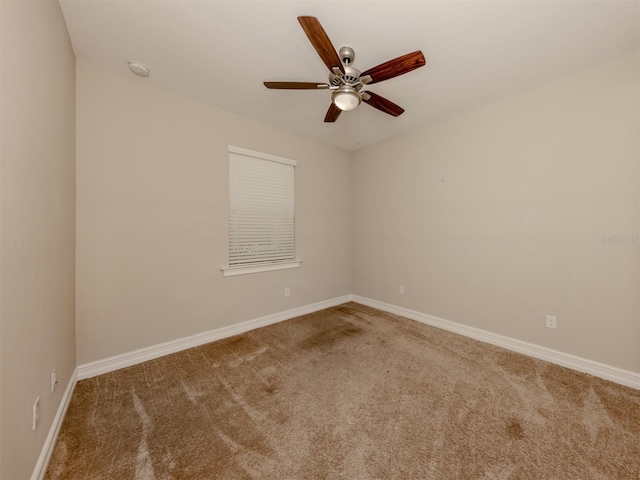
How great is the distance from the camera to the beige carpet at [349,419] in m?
1.28

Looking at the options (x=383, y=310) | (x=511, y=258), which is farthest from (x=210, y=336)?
(x=511, y=258)

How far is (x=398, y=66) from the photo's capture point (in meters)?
1.63

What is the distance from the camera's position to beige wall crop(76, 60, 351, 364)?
2111 millimetres

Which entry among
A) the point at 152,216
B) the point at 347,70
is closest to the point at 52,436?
the point at 152,216

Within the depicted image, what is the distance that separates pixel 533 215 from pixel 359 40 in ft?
7.48

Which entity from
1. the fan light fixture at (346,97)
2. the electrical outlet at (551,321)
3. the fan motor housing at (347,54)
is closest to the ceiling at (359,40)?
the fan motor housing at (347,54)

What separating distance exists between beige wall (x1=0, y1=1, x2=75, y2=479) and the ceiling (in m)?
0.46

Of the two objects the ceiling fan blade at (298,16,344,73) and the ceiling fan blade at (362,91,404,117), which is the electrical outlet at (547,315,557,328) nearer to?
the ceiling fan blade at (362,91,404,117)

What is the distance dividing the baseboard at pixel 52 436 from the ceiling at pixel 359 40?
2.58 m

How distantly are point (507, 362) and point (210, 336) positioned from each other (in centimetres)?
300

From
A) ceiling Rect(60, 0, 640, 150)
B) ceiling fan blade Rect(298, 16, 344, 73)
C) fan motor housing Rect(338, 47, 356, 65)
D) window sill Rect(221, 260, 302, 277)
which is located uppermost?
ceiling Rect(60, 0, 640, 150)

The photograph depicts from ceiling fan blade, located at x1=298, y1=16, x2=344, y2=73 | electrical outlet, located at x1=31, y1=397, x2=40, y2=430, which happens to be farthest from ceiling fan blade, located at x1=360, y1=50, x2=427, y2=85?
electrical outlet, located at x1=31, y1=397, x2=40, y2=430

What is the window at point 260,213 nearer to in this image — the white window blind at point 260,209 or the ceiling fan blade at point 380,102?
the white window blind at point 260,209

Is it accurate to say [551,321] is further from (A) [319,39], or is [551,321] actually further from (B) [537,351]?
(A) [319,39]
